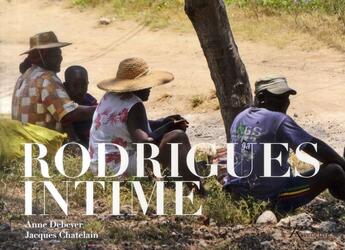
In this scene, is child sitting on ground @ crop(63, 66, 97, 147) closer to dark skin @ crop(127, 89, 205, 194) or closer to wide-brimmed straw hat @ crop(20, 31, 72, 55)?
wide-brimmed straw hat @ crop(20, 31, 72, 55)

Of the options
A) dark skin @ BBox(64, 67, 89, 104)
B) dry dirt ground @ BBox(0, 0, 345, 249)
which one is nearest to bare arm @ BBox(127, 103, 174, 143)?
dark skin @ BBox(64, 67, 89, 104)

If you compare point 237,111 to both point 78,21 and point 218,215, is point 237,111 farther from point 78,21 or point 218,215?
point 78,21

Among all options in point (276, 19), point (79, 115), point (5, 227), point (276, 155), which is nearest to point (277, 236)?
point (276, 155)

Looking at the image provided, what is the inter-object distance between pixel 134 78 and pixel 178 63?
533 cm

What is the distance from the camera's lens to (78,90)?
6.37 metres

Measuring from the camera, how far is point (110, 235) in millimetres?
4887

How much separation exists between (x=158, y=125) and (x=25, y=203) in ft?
3.71

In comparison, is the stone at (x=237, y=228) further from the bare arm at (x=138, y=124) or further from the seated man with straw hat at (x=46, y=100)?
the seated man with straw hat at (x=46, y=100)

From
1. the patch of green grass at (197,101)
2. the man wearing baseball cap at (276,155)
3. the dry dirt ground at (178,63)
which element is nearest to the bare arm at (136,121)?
the man wearing baseball cap at (276,155)

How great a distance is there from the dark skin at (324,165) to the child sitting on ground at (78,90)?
155cm

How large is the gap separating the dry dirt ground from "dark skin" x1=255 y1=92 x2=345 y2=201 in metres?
2.68

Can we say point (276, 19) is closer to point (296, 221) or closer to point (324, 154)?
point (324, 154)

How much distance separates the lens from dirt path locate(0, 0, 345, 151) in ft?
29.8

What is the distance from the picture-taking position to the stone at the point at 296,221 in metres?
5.07
